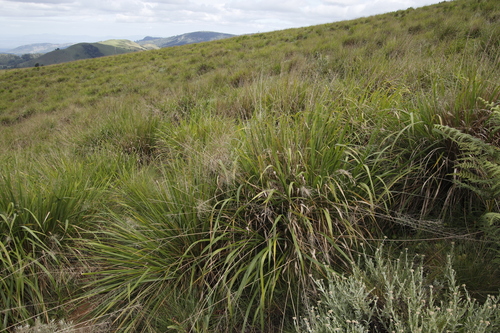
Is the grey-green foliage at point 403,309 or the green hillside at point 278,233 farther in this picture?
the green hillside at point 278,233

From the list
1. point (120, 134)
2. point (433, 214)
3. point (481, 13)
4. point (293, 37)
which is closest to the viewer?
point (433, 214)

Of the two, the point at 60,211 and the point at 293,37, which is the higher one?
the point at 293,37

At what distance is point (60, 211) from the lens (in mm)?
2348

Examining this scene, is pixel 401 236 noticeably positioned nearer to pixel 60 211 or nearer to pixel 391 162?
pixel 391 162

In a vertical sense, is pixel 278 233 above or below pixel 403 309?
above

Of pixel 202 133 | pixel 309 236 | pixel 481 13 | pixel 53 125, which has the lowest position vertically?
pixel 53 125

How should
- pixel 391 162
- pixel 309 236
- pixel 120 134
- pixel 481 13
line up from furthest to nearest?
pixel 481 13, pixel 120 134, pixel 391 162, pixel 309 236

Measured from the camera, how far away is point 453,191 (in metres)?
2.03

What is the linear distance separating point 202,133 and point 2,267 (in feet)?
7.66

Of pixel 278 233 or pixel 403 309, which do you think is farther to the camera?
pixel 278 233

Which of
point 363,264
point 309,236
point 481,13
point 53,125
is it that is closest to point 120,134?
point 309,236

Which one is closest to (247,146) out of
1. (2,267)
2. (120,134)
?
(2,267)

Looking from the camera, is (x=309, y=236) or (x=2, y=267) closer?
(x=309, y=236)

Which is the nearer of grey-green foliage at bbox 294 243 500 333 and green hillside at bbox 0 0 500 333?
grey-green foliage at bbox 294 243 500 333
